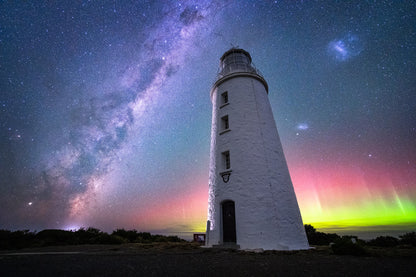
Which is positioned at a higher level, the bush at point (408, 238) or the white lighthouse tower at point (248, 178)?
the white lighthouse tower at point (248, 178)

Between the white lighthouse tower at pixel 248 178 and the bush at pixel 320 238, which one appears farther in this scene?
the bush at pixel 320 238

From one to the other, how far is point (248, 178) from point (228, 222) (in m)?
2.74

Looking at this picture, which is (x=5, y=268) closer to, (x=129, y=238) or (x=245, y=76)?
(x=129, y=238)

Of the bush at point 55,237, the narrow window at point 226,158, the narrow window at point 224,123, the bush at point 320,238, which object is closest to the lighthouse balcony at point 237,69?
the narrow window at point 224,123

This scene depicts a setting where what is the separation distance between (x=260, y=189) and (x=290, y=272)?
5.48m

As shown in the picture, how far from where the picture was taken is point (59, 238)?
1266cm

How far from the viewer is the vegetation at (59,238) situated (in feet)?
36.3

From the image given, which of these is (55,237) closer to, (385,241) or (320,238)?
(320,238)

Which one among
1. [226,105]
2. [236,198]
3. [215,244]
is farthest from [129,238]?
[226,105]

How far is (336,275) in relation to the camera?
14.6ft

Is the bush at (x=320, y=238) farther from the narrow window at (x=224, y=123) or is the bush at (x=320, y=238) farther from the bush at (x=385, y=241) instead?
the narrow window at (x=224, y=123)

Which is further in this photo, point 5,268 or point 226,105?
point 226,105

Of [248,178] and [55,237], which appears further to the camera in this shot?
[55,237]

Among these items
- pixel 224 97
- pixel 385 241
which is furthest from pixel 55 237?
pixel 385 241
